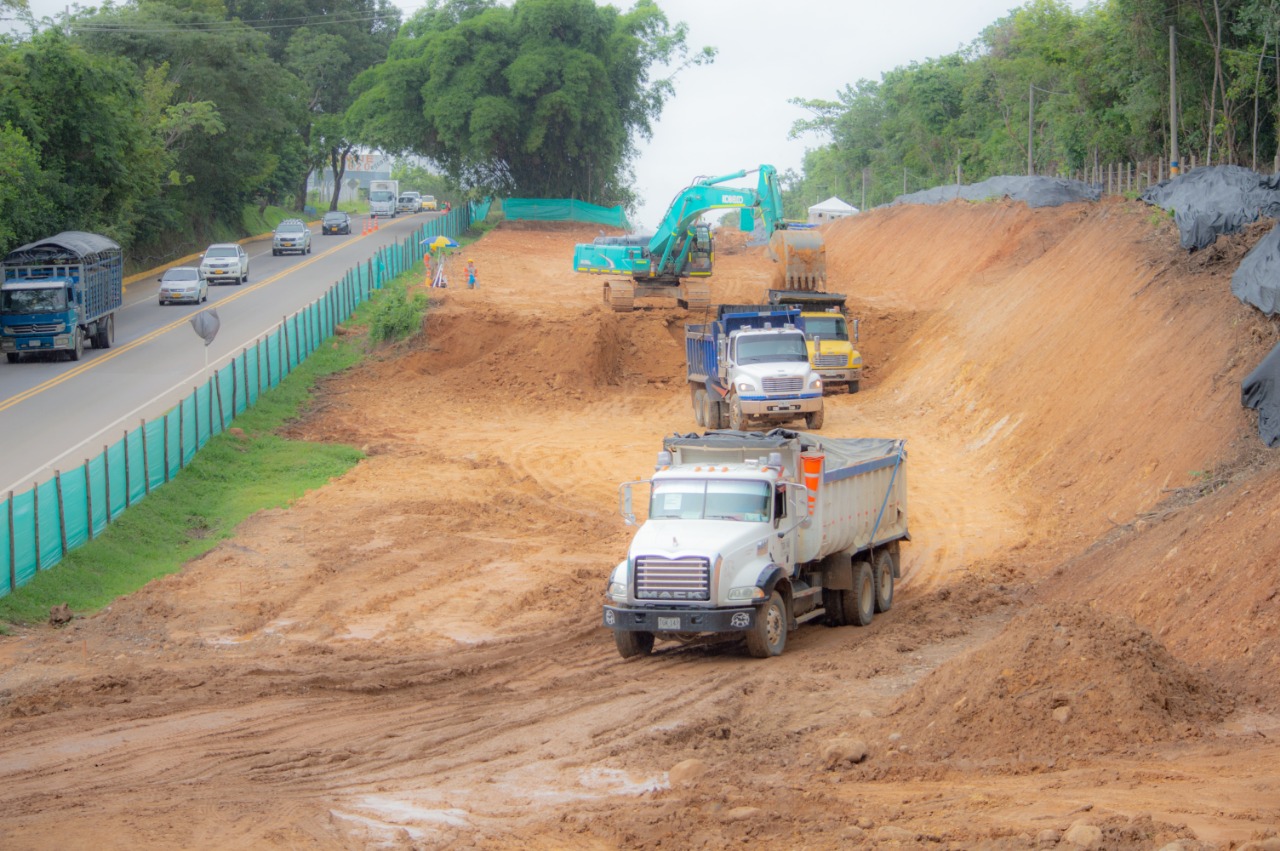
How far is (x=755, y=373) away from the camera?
30875mm

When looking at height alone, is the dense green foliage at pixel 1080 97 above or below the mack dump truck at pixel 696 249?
above

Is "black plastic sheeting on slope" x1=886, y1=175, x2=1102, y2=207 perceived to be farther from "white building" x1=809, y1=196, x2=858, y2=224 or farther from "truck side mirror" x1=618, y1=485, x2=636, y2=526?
"white building" x1=809, y1=196, x2=858, y2=224

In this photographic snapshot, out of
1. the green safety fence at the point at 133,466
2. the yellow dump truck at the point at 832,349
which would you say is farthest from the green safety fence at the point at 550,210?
the yellow dump truck at the point at 832,349

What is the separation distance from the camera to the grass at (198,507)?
65.2ft

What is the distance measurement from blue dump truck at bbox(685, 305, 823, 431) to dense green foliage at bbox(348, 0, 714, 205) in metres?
50.4

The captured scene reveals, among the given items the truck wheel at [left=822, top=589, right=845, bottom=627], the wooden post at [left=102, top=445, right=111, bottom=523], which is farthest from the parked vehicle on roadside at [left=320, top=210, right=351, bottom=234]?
the truck wheel at [left=822, top=589, right=845, bottom=627]

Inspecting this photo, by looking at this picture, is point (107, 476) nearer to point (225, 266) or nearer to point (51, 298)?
point (51, 298)

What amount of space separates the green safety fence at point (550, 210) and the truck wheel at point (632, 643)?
75307mm

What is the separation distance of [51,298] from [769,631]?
3045 cm

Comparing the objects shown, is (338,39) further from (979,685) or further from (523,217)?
(979,685)

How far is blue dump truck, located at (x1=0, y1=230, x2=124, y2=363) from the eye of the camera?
38.8 metres

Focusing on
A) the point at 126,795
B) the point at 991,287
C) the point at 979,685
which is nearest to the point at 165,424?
the point at 126,795

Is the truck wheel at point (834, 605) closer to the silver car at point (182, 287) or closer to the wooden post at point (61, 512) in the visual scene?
the wooden post at point (61, 512)

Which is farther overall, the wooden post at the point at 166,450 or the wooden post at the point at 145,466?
→ the wooden post at the point at 166,450
